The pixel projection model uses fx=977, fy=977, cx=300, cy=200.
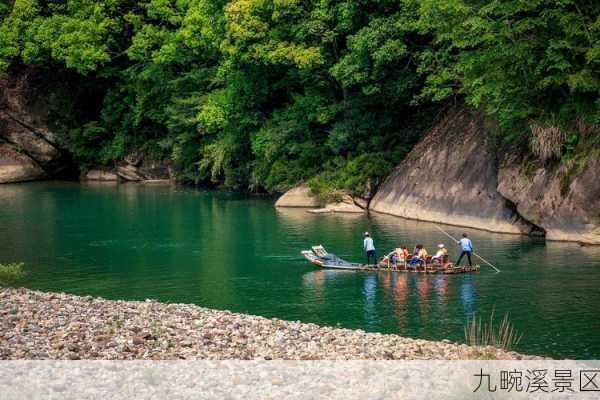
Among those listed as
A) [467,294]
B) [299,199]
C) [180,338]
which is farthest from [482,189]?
[180,338]

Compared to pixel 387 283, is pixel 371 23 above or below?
above

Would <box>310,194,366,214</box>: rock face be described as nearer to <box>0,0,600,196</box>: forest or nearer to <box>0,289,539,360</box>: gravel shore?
<box>0,0,600,196</box>: forest

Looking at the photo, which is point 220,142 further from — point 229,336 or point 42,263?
point 229,336

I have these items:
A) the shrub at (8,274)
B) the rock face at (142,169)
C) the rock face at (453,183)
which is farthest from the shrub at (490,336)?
the rock face at (142,169)

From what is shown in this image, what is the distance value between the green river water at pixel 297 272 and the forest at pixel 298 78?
5.08 meters

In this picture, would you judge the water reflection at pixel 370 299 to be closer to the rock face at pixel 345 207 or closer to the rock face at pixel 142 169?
the rock face at pixel 345 207

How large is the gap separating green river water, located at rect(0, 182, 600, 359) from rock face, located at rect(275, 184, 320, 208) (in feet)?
5.16

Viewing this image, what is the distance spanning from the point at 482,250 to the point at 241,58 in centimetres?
2369

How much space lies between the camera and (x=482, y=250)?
128ft

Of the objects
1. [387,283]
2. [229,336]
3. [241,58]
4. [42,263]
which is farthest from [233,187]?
[229,336]

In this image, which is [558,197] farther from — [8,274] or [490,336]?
[8,274]

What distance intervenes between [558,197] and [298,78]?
23.2m

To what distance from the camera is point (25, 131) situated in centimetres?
7975

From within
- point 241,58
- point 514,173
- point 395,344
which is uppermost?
point 241,58
